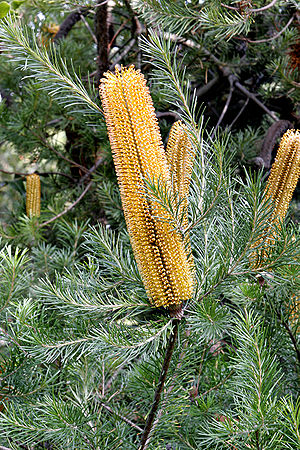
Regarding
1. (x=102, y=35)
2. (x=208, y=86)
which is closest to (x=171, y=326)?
(x=102, y=35)

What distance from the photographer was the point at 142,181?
0.49m

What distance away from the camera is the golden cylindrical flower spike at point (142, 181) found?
1.62ft

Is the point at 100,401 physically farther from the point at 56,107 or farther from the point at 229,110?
the point at 229,110

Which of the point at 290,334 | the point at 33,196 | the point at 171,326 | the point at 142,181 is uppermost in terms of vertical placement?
the point at 142,181

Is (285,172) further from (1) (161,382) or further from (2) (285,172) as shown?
(1) (161,382)

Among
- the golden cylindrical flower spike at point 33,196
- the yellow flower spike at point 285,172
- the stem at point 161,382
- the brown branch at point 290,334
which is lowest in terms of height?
the golden cylindrical flower spike at point 33,196

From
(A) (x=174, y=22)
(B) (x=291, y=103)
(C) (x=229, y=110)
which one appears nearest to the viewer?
(A) (x=174, y=22)

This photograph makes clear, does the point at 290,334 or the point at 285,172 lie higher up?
the point at 285,172

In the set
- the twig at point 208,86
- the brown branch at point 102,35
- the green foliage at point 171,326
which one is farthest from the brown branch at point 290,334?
the twig at point 208,86

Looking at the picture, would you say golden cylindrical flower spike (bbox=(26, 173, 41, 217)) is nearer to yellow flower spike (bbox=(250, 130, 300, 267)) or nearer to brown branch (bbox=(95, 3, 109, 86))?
brown branch (bbox=(95, 3, 109, 86))

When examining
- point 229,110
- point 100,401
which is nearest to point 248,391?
point 100,401

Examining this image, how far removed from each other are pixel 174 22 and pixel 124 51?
554 mm

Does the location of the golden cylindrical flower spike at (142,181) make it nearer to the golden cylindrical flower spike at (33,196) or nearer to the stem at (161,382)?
the stem at (161,382)

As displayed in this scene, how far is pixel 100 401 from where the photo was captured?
65 cm
